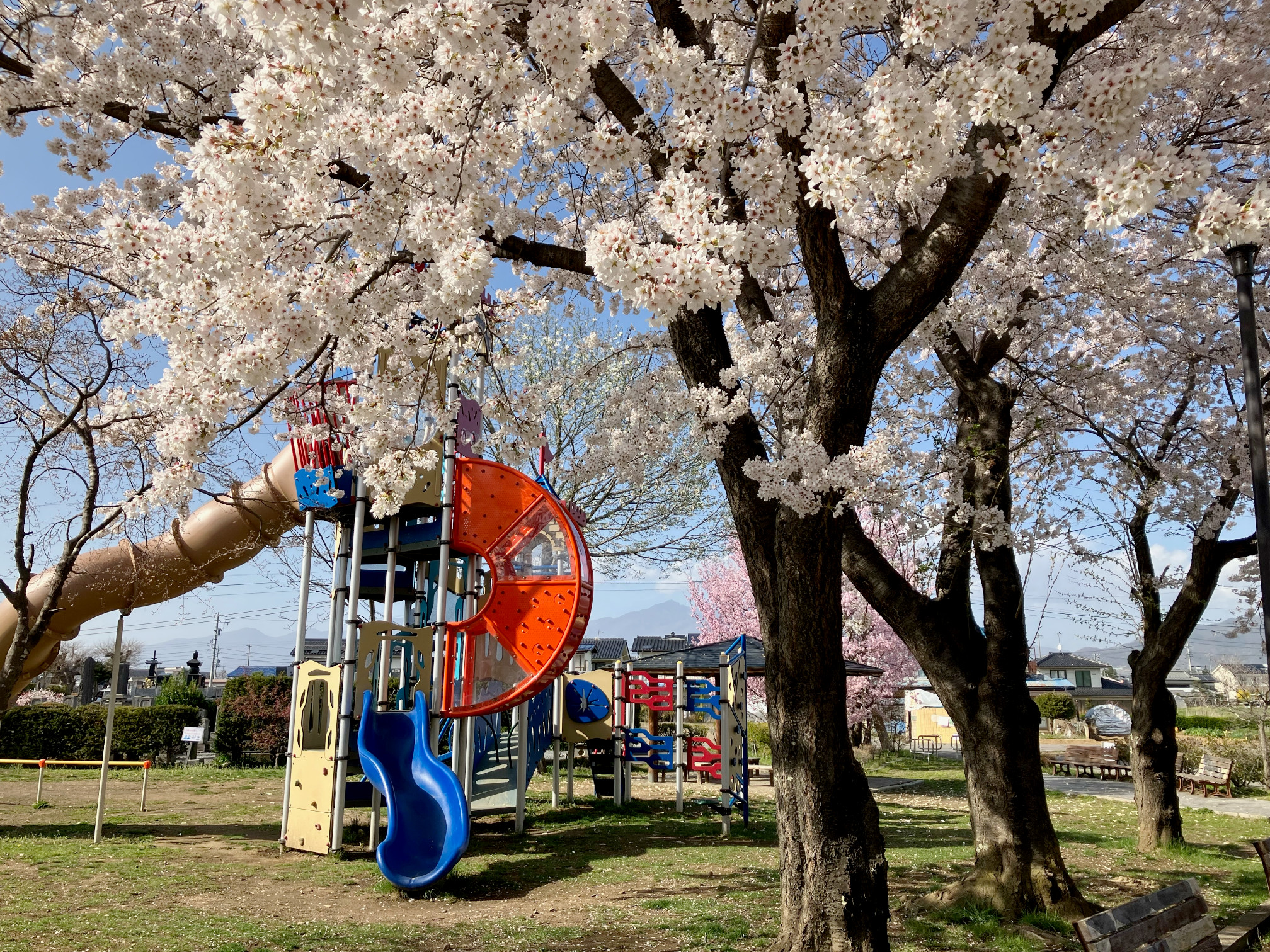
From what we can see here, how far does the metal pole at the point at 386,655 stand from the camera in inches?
328

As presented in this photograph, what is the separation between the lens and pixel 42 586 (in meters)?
9.72

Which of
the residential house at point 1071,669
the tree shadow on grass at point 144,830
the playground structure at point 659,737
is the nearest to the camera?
the tree shadow on grass at point 144,830

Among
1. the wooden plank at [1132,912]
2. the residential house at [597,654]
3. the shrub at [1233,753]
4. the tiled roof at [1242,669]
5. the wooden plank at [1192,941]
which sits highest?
the residential house at [597,654]

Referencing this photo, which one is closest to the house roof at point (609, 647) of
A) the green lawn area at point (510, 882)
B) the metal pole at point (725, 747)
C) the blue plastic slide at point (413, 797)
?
the metal pole at point (725, 747)

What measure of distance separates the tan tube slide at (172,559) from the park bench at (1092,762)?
16.5 m

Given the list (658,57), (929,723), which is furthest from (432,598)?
(929,723)

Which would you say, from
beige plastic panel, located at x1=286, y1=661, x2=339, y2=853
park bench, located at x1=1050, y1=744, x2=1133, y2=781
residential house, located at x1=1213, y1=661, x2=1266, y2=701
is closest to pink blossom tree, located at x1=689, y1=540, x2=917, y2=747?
park bench, located at x1=1050, y1=744, x2=1133, y2=781

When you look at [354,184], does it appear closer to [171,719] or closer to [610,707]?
[610,707]

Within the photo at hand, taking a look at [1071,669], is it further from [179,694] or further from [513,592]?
[513,592]

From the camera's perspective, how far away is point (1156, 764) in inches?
354

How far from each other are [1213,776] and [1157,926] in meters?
14.5

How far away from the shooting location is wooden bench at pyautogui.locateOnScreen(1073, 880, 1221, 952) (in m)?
2.87

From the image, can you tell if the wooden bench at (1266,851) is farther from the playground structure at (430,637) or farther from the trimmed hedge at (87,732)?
the trimmed hedge at (87,732)

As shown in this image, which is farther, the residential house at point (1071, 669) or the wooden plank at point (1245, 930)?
the residential house at point (1071, 669)
